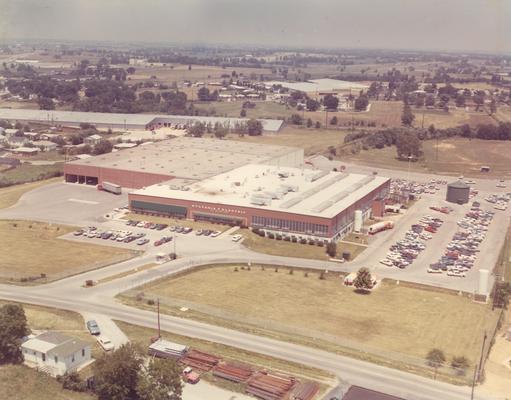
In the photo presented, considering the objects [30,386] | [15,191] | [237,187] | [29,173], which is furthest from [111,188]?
[30,386]

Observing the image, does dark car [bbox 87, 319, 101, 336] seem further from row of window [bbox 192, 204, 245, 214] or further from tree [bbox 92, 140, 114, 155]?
tree [bbox 92, 140, 114, 155]

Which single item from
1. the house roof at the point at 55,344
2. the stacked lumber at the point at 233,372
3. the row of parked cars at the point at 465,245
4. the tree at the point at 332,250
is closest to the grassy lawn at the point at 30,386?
the house roof at the point at 55,344

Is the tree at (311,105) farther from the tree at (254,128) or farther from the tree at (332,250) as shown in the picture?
the tree at (332,250)

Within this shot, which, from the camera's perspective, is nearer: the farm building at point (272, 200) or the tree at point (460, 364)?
the tree at point (460, 364)

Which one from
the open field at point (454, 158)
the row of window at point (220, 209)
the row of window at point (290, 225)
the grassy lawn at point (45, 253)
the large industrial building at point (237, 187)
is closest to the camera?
the grassy lawn at point (45, 253)

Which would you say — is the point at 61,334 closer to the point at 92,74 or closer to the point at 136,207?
the point at 136,207

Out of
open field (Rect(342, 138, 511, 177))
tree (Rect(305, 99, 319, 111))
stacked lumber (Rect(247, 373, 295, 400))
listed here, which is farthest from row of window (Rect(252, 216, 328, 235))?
tree (Rect(305, 99, 319, 111))

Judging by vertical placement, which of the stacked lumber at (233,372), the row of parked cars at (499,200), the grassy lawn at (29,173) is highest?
the stacked lumber at (233,372)

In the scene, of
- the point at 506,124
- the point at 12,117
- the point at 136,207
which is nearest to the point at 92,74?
the point at 12,117
